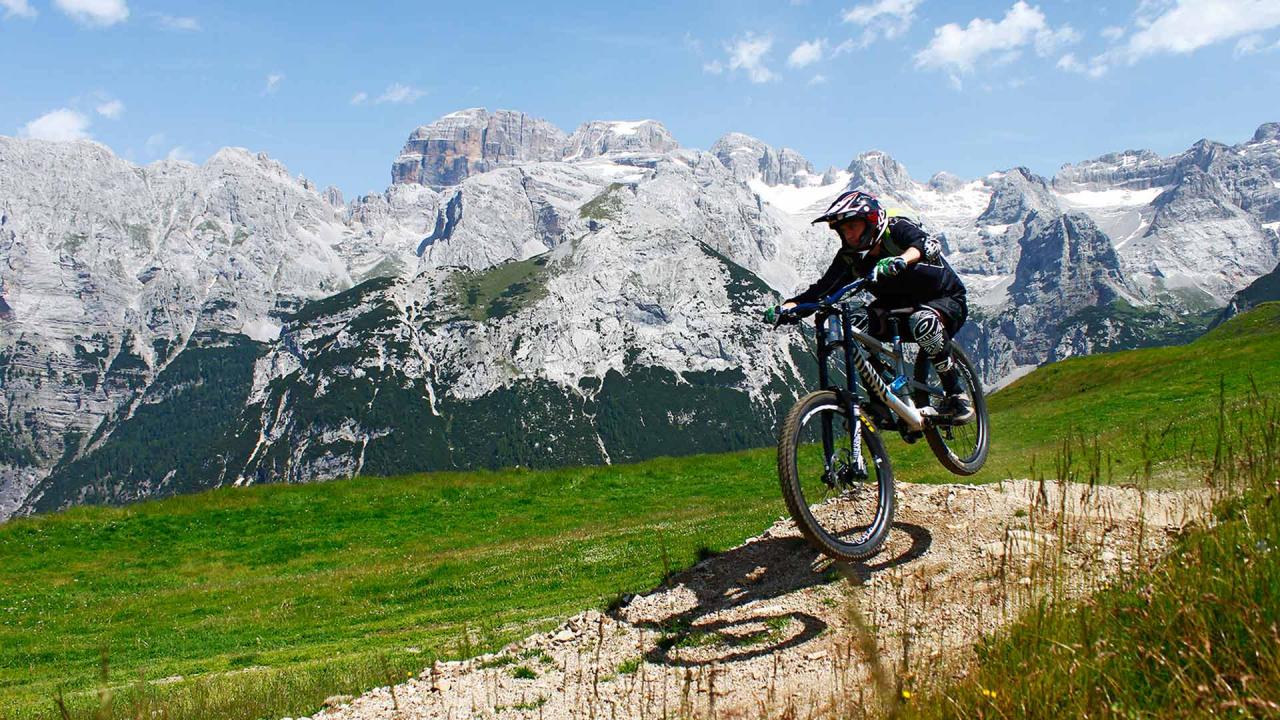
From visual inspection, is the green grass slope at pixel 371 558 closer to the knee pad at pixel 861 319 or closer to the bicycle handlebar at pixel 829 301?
the knee pad at pixel 861 319

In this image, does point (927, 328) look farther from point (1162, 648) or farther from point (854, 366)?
point (1162, 648)

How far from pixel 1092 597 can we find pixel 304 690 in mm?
9917

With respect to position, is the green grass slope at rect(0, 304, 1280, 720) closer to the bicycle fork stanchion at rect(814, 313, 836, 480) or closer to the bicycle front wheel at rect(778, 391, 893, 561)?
the bicycle front wheel at rect(778, 391, 893, 561)

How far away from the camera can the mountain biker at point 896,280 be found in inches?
452

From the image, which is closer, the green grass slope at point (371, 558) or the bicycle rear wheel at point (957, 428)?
the bicycle rear wheel at point (957, 428)

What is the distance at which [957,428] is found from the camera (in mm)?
14102

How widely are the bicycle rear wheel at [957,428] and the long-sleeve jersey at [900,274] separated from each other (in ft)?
3.27

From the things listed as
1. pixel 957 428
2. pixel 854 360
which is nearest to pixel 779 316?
pixel 854 360

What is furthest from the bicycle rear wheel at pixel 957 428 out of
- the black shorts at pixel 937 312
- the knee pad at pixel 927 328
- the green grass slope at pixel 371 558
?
the green grass slope at pixel 371 558

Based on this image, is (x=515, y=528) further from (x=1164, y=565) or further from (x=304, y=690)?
(x=1164, y=565)

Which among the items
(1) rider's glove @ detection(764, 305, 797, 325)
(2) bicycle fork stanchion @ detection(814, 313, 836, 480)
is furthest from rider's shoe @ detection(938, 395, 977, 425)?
(1) rider's glove @ detection(764, 305, 797, 325)

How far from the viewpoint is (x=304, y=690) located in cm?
1167

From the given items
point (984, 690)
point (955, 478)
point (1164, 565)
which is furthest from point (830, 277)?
point (955, 478)

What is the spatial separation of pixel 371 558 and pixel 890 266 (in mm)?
22362
